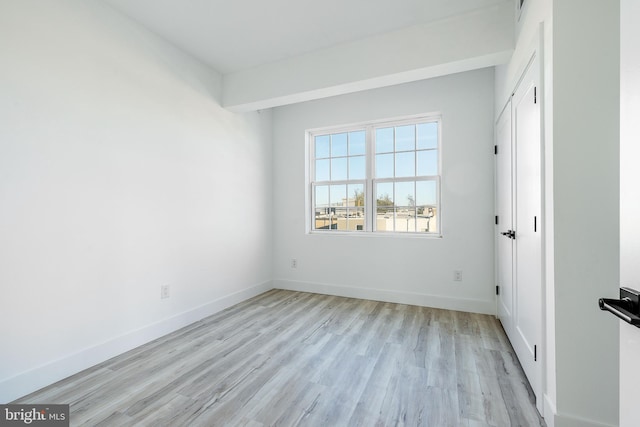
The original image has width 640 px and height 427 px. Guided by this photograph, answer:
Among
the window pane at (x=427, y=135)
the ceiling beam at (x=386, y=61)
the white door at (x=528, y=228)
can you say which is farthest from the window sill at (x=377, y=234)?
the ceiling beam at (x=386, y=61)

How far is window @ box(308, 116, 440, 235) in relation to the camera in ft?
11.7

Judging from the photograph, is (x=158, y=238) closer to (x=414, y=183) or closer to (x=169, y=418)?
(x=169, y=418)

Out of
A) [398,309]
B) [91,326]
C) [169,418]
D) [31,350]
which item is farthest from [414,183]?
[31,350]

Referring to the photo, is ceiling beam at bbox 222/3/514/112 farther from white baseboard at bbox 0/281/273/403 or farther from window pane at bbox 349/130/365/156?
white baseboard at bbox 0/281/273/403

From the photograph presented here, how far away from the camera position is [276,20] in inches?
97.1

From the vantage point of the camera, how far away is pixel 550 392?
1.54 metres

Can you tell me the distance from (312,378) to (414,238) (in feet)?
6.90

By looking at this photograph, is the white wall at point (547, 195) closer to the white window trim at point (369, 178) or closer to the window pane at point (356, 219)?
the white window trim at point (369, 178)

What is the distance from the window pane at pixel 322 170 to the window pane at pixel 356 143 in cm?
41

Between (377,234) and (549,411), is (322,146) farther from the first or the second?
(549,411)

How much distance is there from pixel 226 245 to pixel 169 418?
2.04 metres

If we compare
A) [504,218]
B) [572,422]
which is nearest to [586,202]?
[572,422]

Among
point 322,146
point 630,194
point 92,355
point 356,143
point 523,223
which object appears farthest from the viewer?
point 322,146

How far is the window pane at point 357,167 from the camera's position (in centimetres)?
394
